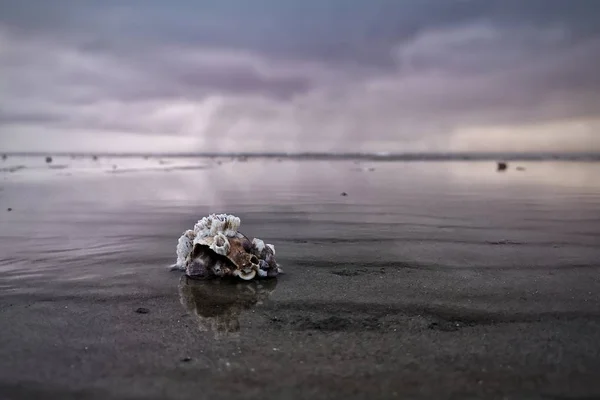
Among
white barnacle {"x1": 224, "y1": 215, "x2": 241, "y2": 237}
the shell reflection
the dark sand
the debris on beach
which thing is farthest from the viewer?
white barnacle {"x1": 224, "y1": 215, "x2": 241, "y2": 237}

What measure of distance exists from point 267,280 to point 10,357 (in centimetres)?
294

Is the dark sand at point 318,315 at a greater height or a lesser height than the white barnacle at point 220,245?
lesser

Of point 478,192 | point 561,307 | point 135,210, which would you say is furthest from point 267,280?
point 478,192

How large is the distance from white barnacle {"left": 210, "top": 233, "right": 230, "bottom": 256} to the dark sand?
1.48 ft

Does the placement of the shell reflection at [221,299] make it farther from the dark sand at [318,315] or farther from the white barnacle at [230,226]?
the white barnacle at [230,226]

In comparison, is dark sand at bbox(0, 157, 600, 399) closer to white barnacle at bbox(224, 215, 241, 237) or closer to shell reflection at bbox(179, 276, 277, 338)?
shell reflection at bbox(179, 276, 277, 338)

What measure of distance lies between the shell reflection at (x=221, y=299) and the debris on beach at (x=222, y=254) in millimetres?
132

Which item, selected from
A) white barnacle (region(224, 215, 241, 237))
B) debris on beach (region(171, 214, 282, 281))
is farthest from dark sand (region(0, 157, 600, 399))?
white barnacle (region(224, 215, 241, 237))

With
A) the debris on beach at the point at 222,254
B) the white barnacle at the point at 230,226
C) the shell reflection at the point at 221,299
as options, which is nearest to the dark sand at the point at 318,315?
the shell reflection at the point at 221,299

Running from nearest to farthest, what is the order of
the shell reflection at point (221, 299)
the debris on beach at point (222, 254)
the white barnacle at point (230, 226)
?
the shell reflection at point (221, 299) < the debris on beach at point (222, 254) < the white barnacle at point (230, 226)

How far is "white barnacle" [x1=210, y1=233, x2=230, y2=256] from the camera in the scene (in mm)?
5898

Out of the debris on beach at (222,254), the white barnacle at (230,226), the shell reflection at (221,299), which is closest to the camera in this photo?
the shell reflection at (221,299)

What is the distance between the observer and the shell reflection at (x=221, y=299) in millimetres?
4391

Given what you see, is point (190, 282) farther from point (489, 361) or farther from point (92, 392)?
point (489, 361)
